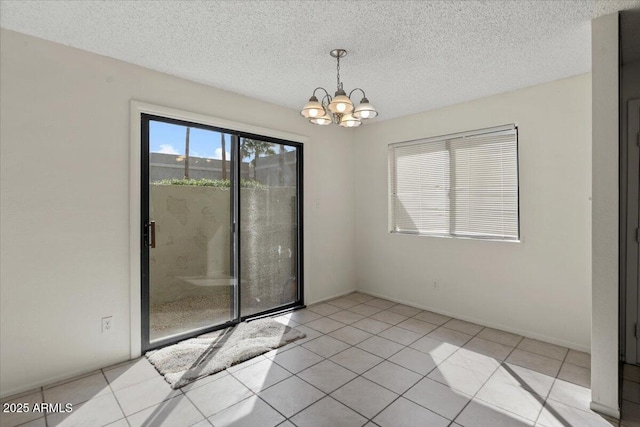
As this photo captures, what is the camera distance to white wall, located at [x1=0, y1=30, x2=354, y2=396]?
2.32 m

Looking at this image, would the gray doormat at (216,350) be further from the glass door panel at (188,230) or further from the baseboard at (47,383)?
the baseboard at (47,383)

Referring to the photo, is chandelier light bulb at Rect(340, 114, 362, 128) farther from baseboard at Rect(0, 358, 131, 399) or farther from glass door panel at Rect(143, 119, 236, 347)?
baseboard at Rect(0, 358, 131, 399)

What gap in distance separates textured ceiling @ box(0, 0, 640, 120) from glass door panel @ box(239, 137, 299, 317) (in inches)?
37.1

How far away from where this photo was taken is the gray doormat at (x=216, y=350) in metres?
2.63

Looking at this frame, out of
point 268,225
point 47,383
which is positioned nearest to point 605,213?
point 268,225

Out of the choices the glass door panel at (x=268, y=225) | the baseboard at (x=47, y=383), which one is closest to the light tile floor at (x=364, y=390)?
the baseboard at (x=47, y=383)

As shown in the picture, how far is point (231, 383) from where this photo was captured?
2477 millimetres

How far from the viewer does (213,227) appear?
3.48 meters

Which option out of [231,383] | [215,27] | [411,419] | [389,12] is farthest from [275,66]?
[411,419]

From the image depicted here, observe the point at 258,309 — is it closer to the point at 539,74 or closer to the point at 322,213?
the point at 322,213

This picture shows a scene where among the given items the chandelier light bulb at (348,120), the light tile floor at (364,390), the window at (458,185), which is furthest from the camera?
the window at (458,185)

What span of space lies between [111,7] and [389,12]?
5.88 feet

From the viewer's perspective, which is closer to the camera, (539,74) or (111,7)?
(111,7)

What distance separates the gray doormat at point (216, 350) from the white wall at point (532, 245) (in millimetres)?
1980
